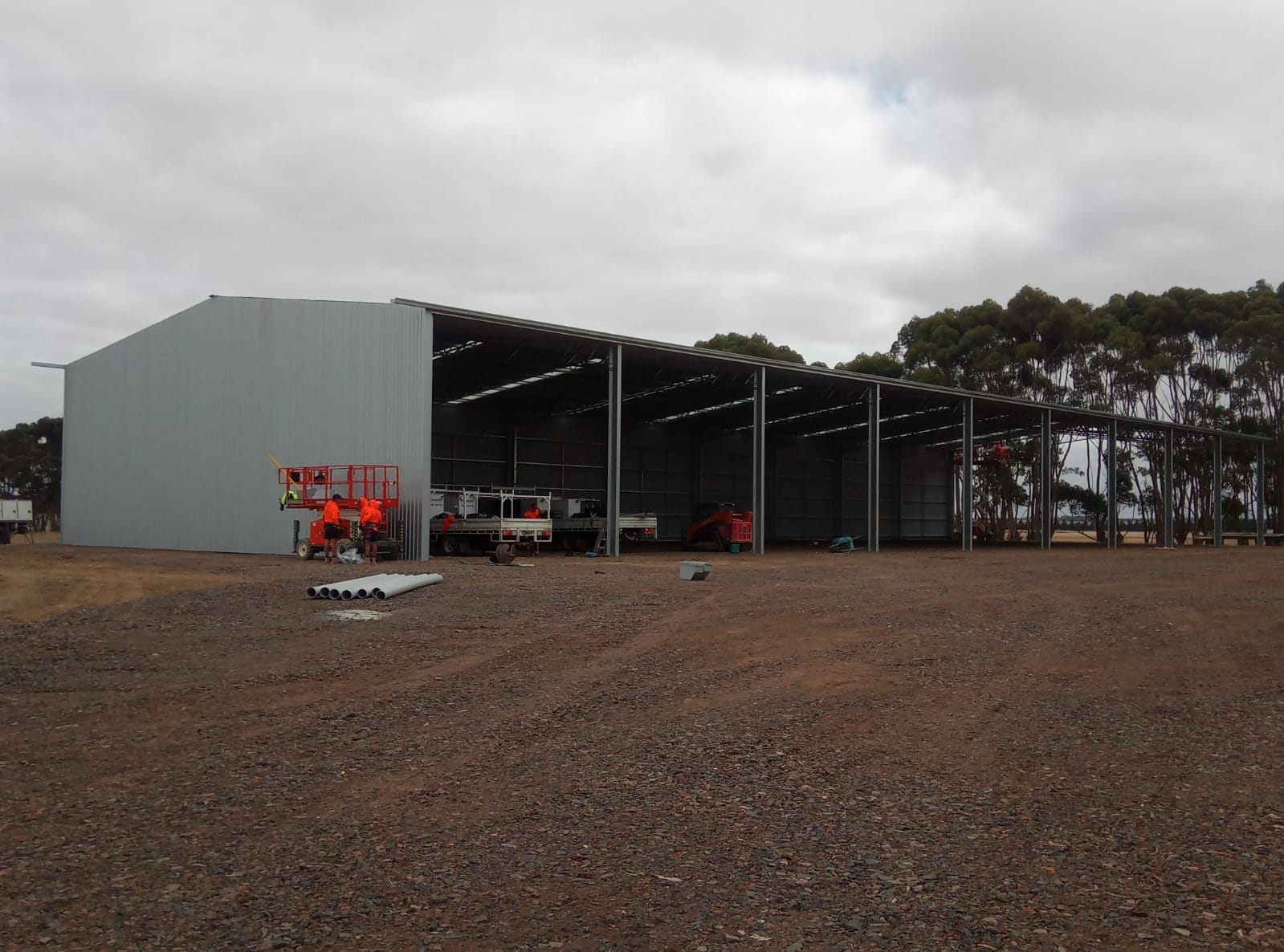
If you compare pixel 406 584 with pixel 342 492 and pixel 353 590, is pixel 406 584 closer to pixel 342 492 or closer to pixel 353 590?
pixel 353 590

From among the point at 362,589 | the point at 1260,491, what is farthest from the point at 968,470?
the point at 362,589

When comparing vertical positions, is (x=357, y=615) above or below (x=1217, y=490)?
below

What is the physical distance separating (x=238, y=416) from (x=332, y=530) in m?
8.21

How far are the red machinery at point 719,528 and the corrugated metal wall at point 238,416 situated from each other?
579 inches

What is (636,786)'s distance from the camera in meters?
6.43

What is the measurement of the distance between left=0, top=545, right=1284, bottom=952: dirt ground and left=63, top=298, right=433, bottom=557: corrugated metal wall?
48.6 feet

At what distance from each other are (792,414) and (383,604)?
36607mm

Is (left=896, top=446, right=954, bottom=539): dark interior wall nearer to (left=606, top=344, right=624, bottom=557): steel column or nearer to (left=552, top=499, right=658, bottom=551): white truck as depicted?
(left=552, top=499, right=658, bottom=551): white truck

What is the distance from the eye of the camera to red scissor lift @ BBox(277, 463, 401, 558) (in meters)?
27.0

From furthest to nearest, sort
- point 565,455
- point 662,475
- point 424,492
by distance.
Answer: point 662,475 < point 565,455 < point 424,492

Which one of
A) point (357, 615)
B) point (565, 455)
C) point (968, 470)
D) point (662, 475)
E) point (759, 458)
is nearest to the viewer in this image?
point (357, 615)

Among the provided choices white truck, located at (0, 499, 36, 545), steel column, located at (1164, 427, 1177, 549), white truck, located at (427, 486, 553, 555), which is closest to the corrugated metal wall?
white truck, located at (0, 499, 36, 545)

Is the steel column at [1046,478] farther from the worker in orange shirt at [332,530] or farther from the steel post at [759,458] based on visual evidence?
the worker in orange shirt at [332,530]

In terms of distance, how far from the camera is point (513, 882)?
4824 millimetres
